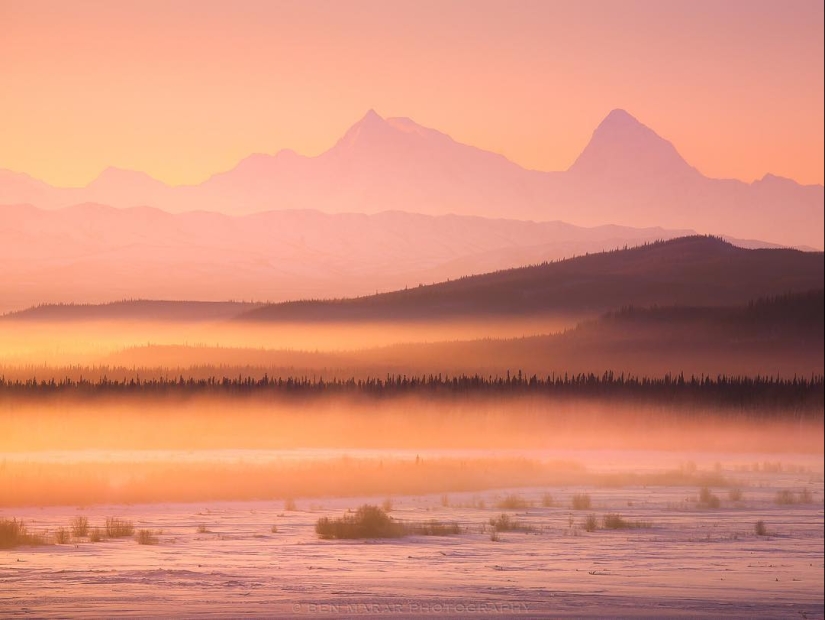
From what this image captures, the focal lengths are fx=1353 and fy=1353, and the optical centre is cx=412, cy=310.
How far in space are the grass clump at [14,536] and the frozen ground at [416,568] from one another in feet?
0.79

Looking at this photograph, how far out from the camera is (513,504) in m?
39.4

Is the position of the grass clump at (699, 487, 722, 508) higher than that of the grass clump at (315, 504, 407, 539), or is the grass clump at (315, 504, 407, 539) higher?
the grass clump at (699, 487, 722, 508)

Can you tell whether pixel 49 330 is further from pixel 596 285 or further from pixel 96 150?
pixel 596 285

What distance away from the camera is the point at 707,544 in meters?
32.1

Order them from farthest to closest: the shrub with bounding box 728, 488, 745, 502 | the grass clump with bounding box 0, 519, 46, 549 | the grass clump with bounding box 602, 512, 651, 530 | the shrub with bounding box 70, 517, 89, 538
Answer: the shrub with bounding box 728, 488, 745, 502 → the grass clump with bounding box 602, 512, 651, 530 → the shrub with bounding box 70, 517, 89, 538 → the grass clump with bounding box 0, 519, 46, 549

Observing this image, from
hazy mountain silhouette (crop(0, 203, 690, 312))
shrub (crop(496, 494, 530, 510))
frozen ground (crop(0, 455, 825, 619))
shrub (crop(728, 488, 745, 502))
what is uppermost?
hazy mountain silhouette (crop(0, 203, 690, 312))

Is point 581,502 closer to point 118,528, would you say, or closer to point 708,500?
point 708,500

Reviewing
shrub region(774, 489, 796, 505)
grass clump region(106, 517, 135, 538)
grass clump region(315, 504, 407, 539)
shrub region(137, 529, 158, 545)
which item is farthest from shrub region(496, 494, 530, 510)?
grass clump region(106, 517, 135, 538)

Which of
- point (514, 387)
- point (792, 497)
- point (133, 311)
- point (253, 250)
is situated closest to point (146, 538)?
point (133, 311)

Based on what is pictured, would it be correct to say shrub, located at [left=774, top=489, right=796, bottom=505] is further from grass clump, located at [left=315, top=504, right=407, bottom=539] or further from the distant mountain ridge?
grass clump, located at [left=315, top=504, right=407, bottom=539]

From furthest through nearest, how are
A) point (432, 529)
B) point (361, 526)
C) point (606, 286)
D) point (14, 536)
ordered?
point (606, 286)
point (432, 529)
point (361, 526)
point (14, 536)

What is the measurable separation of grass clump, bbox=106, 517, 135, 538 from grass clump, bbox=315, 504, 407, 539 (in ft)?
15.5

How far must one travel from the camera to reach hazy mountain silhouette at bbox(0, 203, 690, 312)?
85.1ft

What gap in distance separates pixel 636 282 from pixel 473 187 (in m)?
8.54
